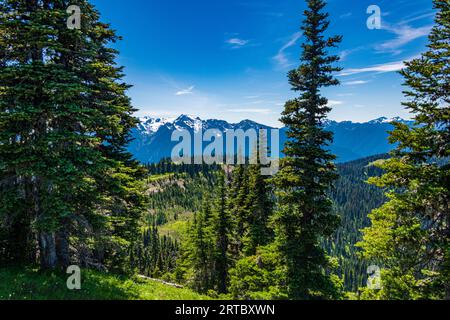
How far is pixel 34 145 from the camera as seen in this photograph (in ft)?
34.8

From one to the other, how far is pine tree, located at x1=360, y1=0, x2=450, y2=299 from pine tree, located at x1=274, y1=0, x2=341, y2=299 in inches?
162

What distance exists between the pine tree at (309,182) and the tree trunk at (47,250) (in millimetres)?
12479

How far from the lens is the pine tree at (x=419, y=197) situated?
416 inches

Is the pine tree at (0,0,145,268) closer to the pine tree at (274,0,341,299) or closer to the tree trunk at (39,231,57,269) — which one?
the tree trunk at (39,231,57,269)

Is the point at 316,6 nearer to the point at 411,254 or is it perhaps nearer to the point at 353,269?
the point at 411,254

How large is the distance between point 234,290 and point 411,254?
19.2 m

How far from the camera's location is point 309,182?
1602cm

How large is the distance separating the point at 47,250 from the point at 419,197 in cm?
1693

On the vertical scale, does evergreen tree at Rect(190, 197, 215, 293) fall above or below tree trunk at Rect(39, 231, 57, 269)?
below

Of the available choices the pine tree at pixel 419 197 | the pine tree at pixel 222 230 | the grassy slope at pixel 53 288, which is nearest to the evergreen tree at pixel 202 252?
the pine tree at pixel 222 230

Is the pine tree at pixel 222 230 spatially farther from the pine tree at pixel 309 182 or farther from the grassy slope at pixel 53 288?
the grassy slope at pixel 53 288

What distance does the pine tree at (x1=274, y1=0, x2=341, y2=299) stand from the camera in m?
15.7

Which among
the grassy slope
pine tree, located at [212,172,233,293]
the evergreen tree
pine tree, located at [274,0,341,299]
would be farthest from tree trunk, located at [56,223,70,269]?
the evergreen tree
